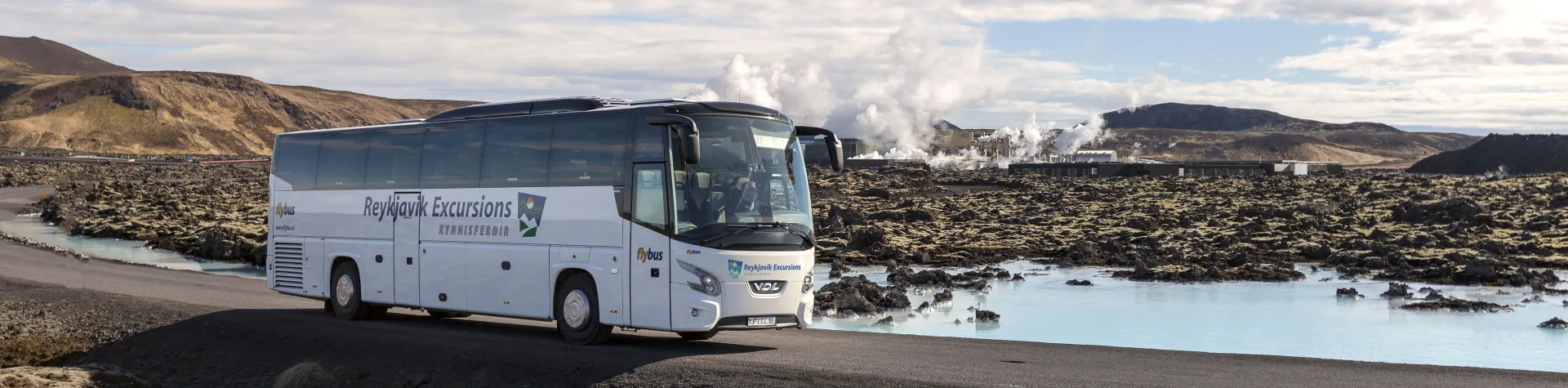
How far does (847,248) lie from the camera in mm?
51906

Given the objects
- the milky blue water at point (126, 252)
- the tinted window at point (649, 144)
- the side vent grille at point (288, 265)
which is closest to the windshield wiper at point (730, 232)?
the tinted window at point (649, 144)

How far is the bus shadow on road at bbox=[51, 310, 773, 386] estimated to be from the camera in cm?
1789

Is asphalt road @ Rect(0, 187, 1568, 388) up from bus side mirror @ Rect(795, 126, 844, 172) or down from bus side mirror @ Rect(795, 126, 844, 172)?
down

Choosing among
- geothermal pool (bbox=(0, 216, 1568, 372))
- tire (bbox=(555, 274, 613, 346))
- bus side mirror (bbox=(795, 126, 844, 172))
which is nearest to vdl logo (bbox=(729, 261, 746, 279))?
bus side mirror (bbox=(795, 126, 844, 172))

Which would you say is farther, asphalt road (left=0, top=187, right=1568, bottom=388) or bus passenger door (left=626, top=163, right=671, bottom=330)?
bus passenger door (left=626, top=163, right=671, bottom=330)

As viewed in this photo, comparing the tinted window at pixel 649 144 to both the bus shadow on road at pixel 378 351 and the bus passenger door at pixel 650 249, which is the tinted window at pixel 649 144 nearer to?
the bus passenger door at pixel 650 249

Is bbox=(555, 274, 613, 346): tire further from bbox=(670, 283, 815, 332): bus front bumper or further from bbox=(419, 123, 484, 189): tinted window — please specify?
bbox=(419, 123, 484, 189): tinted window

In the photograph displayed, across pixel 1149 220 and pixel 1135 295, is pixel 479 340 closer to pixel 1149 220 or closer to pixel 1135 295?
pixel 1135 295

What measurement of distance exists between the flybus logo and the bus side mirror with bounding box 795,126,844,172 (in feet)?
12.7

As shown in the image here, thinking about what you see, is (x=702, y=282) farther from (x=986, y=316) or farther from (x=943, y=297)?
(x=943, y=297)

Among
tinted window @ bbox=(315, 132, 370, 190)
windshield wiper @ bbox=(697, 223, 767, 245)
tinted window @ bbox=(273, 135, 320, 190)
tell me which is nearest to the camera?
windshield wiper @ bbox=(697, 223, 767, 245)

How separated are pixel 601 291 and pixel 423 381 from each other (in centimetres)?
280

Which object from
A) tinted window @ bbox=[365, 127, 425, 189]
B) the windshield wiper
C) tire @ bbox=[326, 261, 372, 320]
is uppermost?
tinted window @ bbox=[365, 127, 425, 189]

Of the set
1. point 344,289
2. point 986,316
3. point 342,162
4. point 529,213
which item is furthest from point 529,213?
point 986,316
